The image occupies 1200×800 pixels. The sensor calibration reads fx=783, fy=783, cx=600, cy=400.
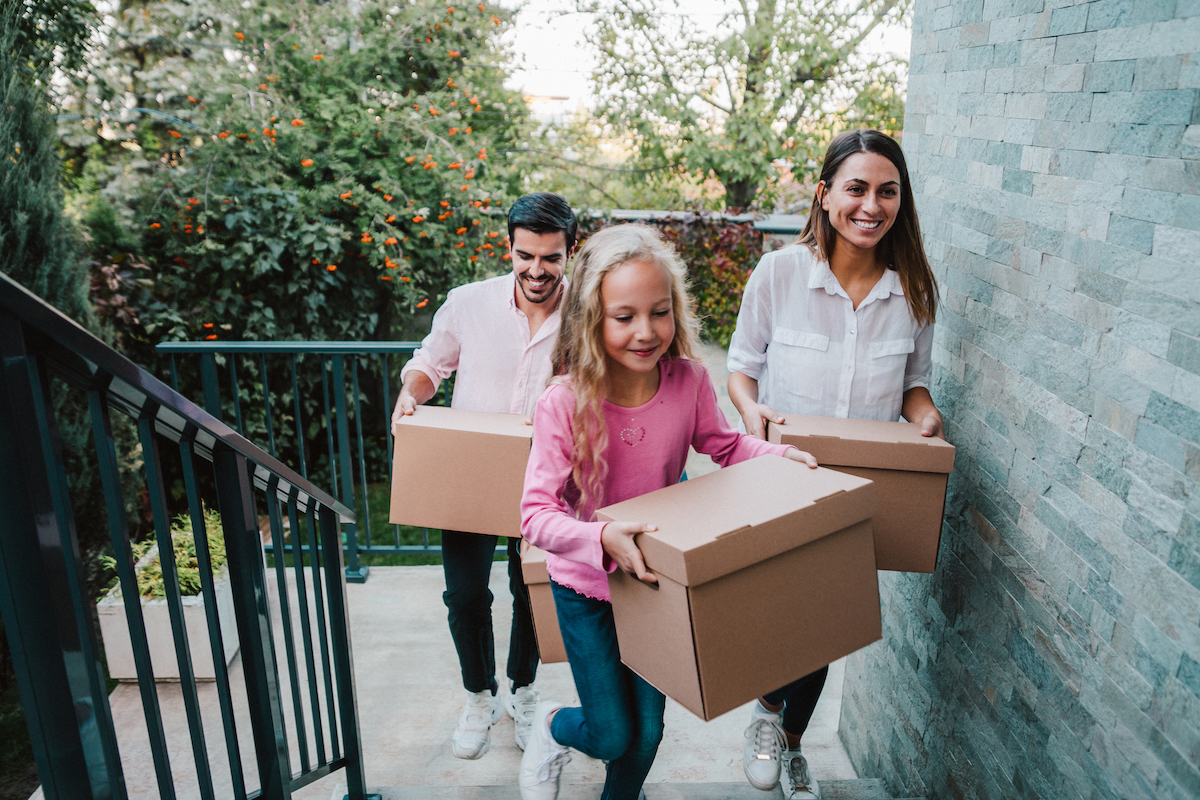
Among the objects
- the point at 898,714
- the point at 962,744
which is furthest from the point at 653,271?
the point at 898,714

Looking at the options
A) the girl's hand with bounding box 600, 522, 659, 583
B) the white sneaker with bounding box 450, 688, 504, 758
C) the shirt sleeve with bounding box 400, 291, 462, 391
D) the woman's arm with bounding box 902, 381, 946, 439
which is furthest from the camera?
the white sneaker with bounding box 450, 688, 504, 758

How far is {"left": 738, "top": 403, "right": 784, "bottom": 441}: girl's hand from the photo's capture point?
167 centimetres

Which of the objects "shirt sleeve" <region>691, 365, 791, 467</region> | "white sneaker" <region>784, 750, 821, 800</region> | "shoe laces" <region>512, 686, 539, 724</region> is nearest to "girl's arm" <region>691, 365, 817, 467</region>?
"shirt sleeve" <region>691, 365, 791, 467</region>

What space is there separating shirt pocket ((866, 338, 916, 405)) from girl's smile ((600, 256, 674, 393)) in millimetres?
564

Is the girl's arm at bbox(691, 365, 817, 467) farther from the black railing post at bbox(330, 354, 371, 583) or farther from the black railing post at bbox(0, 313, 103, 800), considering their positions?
the black railing post at bbox(330, 354, 371, 583)

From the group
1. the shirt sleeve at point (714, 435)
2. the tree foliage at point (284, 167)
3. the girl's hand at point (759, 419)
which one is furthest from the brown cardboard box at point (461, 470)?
the tree foliage at point (284, 167)

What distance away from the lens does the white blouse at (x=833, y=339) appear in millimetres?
1751

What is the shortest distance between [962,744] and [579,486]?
1.04m

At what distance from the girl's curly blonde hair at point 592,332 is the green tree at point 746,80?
5.31 metres

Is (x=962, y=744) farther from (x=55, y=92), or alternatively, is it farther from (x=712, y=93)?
(x=712, y=93)

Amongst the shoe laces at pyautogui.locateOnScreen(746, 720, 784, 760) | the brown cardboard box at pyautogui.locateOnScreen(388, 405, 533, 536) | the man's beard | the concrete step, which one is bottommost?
the concrete step

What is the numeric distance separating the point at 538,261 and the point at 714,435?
0.56m

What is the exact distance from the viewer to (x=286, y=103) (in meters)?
4.46

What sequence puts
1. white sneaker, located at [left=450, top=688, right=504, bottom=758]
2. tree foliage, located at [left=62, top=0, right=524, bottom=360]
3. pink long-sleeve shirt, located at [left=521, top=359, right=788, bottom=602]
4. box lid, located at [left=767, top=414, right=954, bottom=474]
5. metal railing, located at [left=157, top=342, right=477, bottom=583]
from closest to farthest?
pink long-sleeve shirt, located at [left=521, top=359, right=788, bottom=602] < box lid, located at [left=767, top=414, right=954, bottom=474] < white sneaker, located at [left=450, top=688, right=504, bottom=758] < metal railing, located at [left=157, top=342, right=477, bottom=583] < tree foliage, located at [left=62, top=0, right=524, bottom=360]
